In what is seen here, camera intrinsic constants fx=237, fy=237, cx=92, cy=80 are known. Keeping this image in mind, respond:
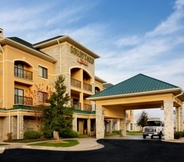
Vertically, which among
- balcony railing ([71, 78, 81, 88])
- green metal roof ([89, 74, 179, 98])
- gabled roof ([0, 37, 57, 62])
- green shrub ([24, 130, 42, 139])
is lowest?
green shrub ([24, 130, 42, 139])

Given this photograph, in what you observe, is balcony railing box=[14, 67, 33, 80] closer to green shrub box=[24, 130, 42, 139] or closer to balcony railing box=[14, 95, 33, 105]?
balcony railing box=[14, 95, 33, 105]

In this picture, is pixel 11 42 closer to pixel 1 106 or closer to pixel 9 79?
pixel 9 79

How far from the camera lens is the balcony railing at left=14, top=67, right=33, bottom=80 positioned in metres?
28.3

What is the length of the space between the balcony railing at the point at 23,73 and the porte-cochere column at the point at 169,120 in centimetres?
1658

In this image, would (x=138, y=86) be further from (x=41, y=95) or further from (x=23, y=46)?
(x=23, y=46)

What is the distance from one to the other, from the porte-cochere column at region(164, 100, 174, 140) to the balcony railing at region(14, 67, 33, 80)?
54.4ft

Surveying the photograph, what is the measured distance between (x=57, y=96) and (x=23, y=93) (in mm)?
8870

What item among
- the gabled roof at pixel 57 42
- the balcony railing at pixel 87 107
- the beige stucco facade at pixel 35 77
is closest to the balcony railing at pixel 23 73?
the beige stucco facade at pixel 35 77

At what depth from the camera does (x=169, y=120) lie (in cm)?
2311

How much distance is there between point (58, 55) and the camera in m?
33.9

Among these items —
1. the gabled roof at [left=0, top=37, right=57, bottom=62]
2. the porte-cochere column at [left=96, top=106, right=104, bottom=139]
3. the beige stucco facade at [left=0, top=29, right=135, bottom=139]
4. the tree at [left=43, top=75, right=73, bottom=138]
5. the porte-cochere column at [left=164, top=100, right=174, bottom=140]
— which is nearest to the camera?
the tree at [left=43, top=75, right=73, bottom=138]

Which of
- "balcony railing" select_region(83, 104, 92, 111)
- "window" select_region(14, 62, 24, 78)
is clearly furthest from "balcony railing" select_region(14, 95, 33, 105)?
"balcony railing" select_region(83, 104, 92, 111)

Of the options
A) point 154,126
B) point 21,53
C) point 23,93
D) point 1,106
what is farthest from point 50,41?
point 154,126

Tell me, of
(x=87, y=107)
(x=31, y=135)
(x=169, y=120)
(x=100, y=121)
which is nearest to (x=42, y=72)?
(x=31, y=135)
